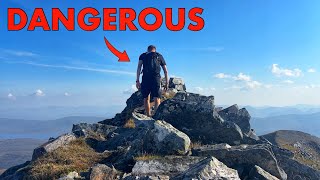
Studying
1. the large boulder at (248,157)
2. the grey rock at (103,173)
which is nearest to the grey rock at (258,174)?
the large boulder at (248,157)

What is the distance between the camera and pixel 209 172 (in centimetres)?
991

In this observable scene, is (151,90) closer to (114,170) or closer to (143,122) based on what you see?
(143,122)

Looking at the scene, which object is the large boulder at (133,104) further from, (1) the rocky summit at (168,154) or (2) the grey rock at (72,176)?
(2) the grey rock at (72,176)

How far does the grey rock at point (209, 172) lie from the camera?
31.8 ft

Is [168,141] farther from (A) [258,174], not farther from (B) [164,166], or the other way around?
(A) [258,174]

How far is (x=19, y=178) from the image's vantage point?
570 inches

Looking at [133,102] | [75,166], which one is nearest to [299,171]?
[75,166]

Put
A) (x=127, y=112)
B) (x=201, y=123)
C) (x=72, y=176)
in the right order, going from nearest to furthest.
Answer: (x=72, y=176)
(x=201, y=123)
(x=127, y=112)

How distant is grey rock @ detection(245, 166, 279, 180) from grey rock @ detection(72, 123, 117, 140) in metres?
9.85

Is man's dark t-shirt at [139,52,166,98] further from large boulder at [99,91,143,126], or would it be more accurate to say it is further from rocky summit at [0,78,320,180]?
large boulder at [99,91,143,126]

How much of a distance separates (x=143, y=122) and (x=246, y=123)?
8196 millimetres

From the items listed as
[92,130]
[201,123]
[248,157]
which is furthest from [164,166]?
[92,130]

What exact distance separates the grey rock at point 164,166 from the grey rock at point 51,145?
237 inches

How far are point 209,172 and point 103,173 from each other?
4070mm
